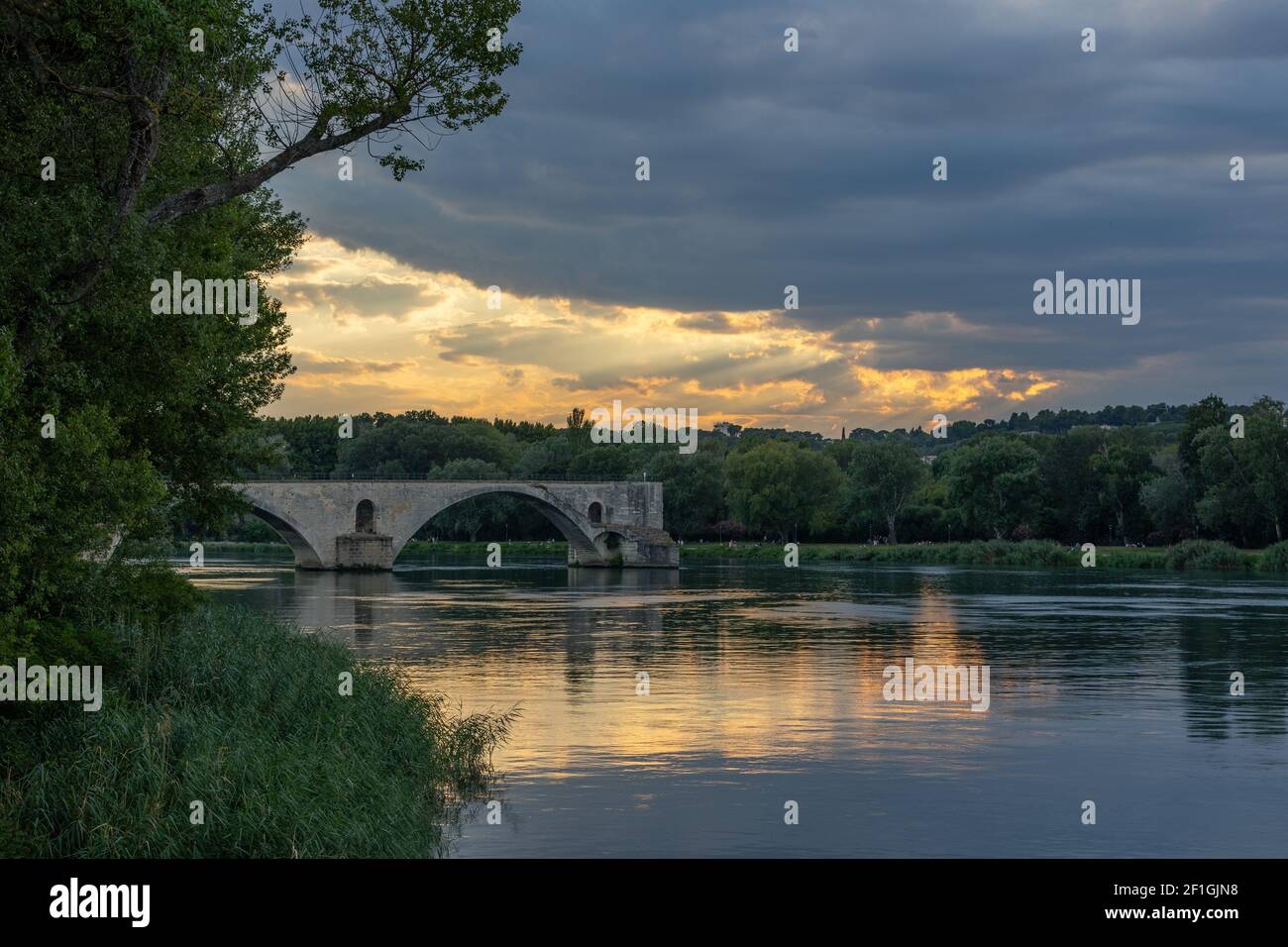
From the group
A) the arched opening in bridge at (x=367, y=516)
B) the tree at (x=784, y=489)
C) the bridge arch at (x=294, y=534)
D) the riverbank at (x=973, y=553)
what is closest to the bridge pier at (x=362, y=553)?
the bridge arch at (x=294, y=534)

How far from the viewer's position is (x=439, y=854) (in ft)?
48.8

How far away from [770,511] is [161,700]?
98.4 meters

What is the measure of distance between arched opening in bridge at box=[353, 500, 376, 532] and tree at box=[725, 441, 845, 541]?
109 ft

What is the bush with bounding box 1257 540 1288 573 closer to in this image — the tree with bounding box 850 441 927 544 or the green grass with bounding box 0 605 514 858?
the tree with bounding box 850 441 927 544

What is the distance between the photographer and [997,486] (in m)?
106

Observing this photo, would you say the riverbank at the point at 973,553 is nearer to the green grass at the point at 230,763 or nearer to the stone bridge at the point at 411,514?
the stone bridge at the point at 411,514

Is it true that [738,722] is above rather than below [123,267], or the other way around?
below

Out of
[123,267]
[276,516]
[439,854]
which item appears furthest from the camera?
[276,516]

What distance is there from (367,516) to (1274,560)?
53.2 meters

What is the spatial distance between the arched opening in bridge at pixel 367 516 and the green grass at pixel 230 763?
7107 cm

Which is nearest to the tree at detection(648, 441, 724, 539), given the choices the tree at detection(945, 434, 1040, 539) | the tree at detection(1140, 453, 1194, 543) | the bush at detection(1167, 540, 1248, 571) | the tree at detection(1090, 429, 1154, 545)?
the tree at detection(945, 434, 1040, 539)

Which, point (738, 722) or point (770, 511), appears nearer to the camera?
point (738, 722)
